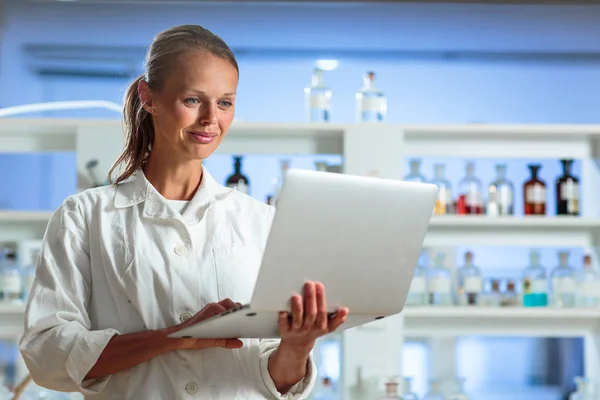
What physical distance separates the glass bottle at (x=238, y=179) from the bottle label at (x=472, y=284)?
84 cm

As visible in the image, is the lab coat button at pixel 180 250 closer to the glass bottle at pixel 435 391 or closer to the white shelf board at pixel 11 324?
the white shelf board at pixel 11 324

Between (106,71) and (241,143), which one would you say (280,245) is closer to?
(241,143)

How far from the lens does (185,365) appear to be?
1.25 metres

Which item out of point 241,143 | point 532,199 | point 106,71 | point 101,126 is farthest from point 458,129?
point 106,71

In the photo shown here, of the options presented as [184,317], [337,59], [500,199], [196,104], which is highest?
[337,59]

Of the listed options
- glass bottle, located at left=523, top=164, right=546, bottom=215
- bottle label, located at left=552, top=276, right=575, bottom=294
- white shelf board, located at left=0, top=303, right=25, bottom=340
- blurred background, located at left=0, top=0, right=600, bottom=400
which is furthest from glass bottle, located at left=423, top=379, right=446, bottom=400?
white shelf board, located at left=0, top=303, right=25, bottom=340

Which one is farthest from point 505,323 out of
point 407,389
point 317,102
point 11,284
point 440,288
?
point 11,284

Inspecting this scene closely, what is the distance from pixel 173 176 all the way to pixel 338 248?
0.36 metres

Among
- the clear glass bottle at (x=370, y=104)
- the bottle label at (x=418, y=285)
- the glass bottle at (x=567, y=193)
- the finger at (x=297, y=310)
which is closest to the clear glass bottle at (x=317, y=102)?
the clear glass bottle at (x=370, y=104)

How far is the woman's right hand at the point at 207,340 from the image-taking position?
3.75 feet

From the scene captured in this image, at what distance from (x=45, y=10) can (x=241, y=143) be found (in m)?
1.50

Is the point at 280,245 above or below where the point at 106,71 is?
below

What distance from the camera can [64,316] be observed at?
1228 mm

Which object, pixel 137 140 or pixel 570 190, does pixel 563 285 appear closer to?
pixel 570 190
